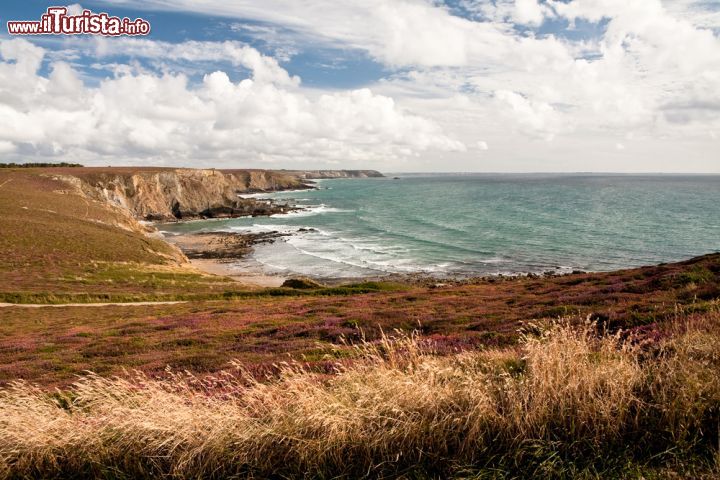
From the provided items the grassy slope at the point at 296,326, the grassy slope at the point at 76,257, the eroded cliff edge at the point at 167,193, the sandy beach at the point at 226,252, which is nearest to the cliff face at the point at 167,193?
the eroded cliff edge at the point at 167,193

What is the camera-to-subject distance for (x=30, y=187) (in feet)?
287

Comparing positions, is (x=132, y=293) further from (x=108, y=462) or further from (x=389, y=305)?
(x=108, y=462)

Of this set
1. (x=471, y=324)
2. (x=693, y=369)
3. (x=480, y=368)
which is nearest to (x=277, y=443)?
(x=480, y=368)

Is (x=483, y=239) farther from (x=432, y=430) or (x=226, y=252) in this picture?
(x=432, y=430)

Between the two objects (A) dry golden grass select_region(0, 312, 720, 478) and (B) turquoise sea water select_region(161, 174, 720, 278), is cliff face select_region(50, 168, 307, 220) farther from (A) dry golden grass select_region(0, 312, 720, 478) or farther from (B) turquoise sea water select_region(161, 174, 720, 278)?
(A) dry golden grass select_region(0, 312, 720, 478)

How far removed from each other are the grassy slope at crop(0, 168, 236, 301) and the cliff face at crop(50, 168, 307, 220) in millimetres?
40858

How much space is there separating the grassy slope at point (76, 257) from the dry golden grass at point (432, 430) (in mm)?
36354

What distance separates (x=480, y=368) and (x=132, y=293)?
39795 mm

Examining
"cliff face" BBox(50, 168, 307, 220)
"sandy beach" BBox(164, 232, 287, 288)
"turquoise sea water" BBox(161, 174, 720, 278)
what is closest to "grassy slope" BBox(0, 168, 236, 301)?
"sandy beach" BBox(164, 232, 287, 288)

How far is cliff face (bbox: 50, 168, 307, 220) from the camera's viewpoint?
119 m

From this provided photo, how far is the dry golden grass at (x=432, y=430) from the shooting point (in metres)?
5.92

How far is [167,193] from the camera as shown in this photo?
13700cm

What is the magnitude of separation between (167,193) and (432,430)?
479ft

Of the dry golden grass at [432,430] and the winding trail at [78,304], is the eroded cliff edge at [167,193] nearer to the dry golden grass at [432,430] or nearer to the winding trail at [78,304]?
the winding trail at [78,304]
